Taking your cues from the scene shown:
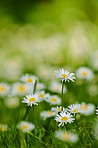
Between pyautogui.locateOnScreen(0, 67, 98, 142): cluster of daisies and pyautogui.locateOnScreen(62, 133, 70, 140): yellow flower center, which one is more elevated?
pyautogui.locateOnScreen(0, 67, 98, 142): cluster of daisies

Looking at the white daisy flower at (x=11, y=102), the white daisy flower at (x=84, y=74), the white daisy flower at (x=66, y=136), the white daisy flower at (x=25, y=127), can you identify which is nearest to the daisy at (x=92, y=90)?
the white daisy flower at (x=84, y=74)

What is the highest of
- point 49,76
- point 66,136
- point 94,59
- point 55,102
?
point 94,59

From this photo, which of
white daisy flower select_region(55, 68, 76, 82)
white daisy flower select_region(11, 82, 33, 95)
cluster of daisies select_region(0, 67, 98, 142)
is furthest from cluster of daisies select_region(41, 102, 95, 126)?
white daisy flower select_region(11, 82, 33, 95)

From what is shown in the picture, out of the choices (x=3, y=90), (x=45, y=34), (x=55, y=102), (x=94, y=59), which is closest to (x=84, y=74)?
(x=55, y=102)

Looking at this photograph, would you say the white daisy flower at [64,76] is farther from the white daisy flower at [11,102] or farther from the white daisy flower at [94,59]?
the white daisy flower at [94,59]

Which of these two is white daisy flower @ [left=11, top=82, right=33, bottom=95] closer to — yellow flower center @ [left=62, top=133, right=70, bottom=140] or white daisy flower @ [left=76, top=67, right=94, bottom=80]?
white daisy flower @ [left=76, top=67, right=94, bottom=80]

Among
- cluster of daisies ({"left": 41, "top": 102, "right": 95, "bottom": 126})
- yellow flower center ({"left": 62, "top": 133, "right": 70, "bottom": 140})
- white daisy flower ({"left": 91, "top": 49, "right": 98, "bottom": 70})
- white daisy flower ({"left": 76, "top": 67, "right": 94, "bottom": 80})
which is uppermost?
white daisy flower ({"left": 91, "top": 49, "right": 98, "bottom": 70})

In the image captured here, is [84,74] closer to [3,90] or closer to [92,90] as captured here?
[92,90]

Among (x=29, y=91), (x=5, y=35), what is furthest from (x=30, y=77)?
(x=5, y=35)
